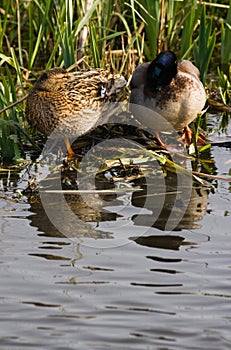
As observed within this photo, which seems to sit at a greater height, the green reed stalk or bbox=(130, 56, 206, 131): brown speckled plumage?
the green reed stalk

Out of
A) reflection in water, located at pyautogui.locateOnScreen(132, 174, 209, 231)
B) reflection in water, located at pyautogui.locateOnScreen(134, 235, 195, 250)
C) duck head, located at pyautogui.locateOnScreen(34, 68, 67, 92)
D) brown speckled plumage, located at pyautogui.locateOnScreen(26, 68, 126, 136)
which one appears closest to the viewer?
reflection in water, located at pyautogui.locateOnScreen(134, 235, 195, 250)

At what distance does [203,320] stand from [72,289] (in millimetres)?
689

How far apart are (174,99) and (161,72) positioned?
0.24 metres

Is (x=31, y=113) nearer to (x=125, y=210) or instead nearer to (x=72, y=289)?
(x=125, y=210)

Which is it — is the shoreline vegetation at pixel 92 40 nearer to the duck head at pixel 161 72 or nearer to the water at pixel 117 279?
the duck head at pixel 161 72

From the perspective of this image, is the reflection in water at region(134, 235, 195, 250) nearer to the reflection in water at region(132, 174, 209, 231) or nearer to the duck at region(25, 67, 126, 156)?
the reflection in water at region(132, 174, 209, 231)

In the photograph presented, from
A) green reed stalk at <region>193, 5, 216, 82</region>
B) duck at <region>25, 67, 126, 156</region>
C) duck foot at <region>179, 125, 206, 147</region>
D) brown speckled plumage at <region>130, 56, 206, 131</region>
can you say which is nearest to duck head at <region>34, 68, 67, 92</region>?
Answer: duck at <region>25, 67, 126, 156</region>

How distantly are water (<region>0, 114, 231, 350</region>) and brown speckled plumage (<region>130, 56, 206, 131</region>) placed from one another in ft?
4.21

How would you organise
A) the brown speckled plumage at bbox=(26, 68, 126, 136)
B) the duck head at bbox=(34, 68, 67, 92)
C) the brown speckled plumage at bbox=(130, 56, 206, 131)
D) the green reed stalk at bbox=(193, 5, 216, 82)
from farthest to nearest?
1. the green reed stalk at bbox=(193, 5, 216, 82)
2. the brown speckled plumage at bbox=(130, 56, 206, 131)
3. the duck head at bbox=(34, 68, 67, 92)
4. the brown speckled plumage at bbox=(26, 68, 126, 136)

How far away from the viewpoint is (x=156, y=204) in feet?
17.8

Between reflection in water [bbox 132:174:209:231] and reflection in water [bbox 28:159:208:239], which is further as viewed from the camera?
reflection in water [bbox 132:174:209:231]

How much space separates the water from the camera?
362 centimetres

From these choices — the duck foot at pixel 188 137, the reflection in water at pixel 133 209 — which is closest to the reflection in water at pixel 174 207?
the reflection in water at pixel 133 209

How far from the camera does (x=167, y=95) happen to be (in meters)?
6.68
